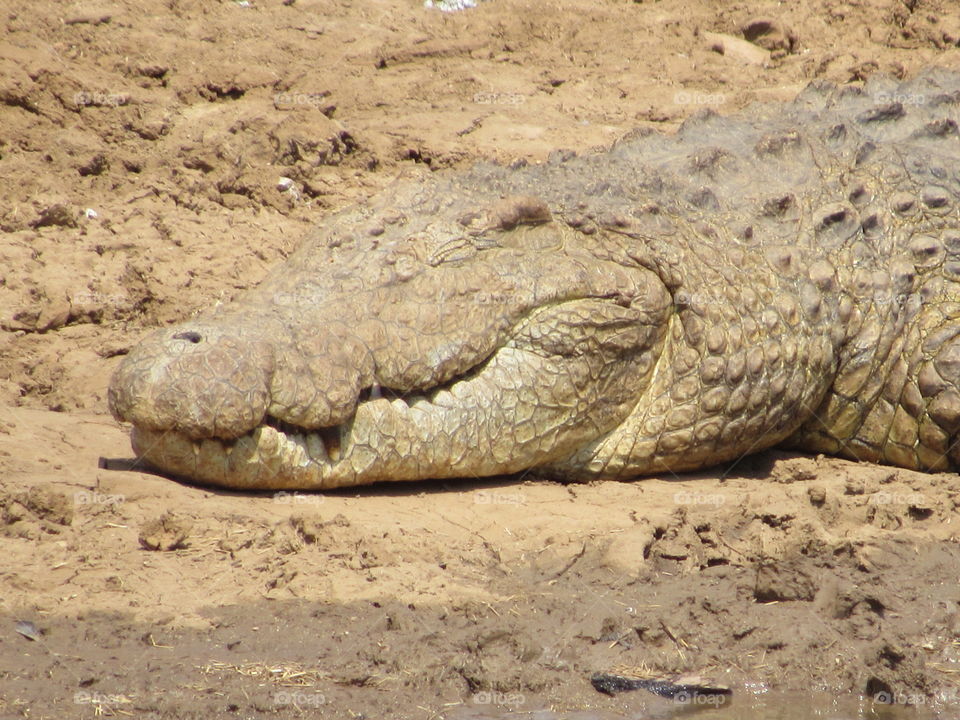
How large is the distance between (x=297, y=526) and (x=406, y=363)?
2.35ft

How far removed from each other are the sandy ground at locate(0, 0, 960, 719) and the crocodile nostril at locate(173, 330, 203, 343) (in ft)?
1.91

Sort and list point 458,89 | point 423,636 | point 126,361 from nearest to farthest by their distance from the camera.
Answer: point 423,636, point 126,361, point 458,89

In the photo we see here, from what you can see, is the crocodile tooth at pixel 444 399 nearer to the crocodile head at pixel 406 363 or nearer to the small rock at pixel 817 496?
the crocodile head at pixel 406 363

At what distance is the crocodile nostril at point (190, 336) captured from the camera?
4309 millimetres

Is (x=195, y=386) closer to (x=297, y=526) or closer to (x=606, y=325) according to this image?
(x=297, y=526)

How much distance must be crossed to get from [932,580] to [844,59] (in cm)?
549

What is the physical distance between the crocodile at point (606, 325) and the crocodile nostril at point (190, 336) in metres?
0.01

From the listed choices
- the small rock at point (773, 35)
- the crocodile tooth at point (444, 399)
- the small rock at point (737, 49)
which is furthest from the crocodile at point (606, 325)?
the small rock at point (773, 35)

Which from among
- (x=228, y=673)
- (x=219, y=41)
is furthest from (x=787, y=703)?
(x=219, y=41)

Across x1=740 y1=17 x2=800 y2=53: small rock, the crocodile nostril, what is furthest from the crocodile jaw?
x1=740 y1=17 x2=800 y2=53: small rock

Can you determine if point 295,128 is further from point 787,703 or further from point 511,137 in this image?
point 787,703

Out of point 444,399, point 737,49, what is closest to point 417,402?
point 444,399

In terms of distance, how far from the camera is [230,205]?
7371mm

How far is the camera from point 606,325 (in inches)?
194
